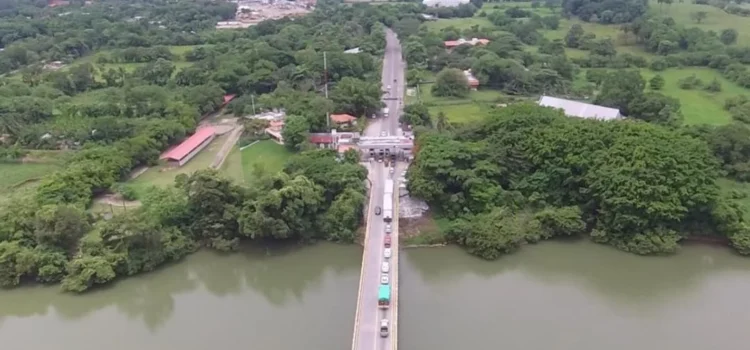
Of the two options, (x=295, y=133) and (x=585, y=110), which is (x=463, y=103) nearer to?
(x=585, y=110)

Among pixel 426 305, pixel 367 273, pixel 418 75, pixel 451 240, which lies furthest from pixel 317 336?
pixel 418 75

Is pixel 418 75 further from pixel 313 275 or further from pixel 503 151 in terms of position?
pixel 313 275

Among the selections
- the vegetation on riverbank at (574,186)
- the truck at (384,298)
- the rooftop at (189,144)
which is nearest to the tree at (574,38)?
the vegetation on riverbank at (574,186)

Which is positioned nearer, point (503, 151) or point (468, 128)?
point (503, 151)

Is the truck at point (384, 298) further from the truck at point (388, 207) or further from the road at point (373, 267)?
the truck at point (388, 207)

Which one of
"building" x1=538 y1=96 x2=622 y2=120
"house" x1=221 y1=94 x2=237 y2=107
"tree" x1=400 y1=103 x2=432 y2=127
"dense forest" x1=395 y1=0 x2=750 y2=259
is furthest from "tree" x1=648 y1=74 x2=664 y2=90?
"house" x1=221 y1=94 x2=237 y2=107

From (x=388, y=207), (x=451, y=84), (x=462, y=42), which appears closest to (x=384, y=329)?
(x=388, y=207)
